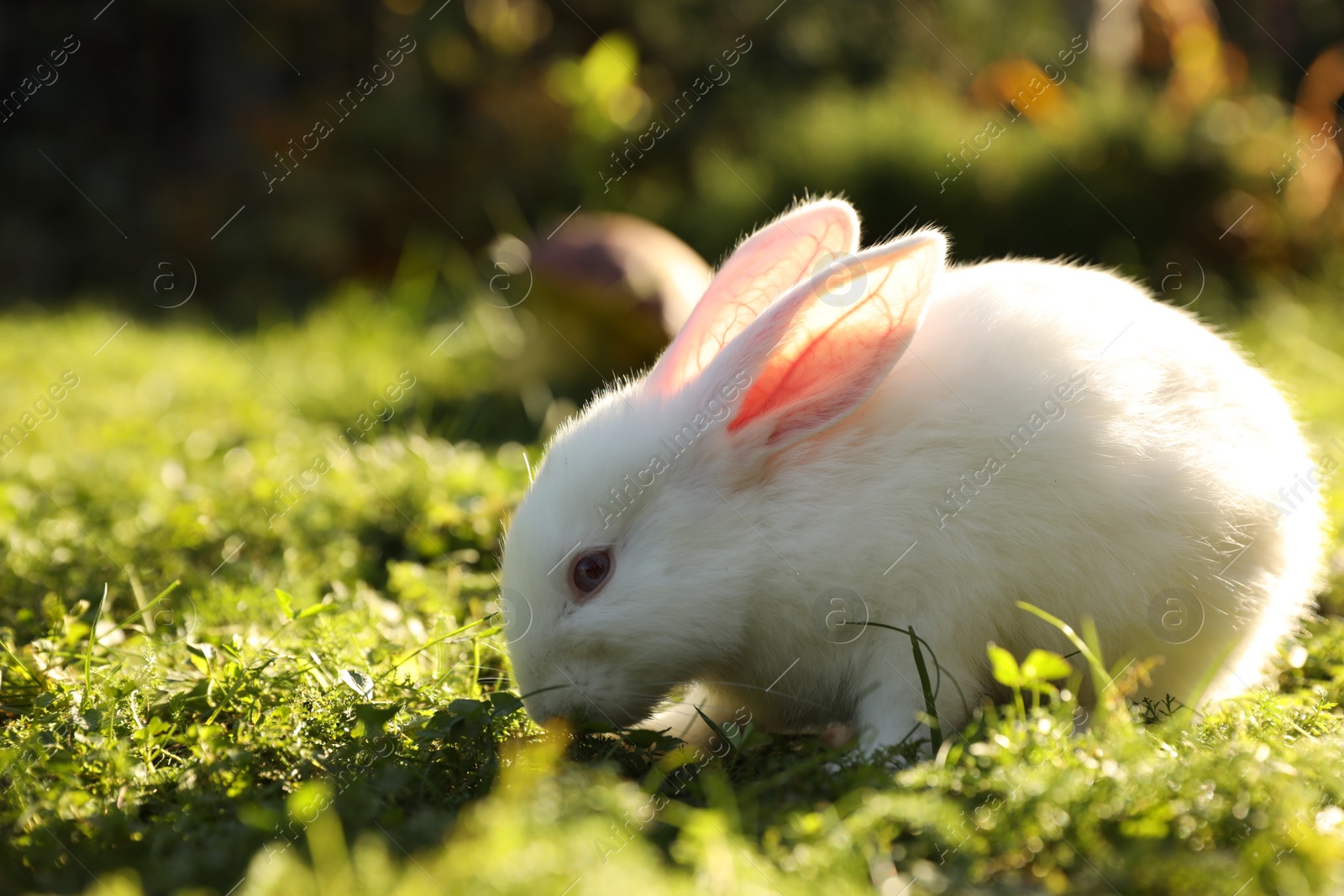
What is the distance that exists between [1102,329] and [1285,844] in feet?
3.79

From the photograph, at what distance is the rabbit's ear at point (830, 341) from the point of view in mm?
2309

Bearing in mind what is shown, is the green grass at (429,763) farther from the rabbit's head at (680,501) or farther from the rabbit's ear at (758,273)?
the rabbit's ear at (758,273)

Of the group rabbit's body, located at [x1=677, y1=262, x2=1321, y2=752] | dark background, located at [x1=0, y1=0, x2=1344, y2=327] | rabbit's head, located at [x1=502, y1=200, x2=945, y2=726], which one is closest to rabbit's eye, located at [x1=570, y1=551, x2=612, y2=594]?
rabbit's head, located at [x1=502, y1=200, x2=945, y2=726]

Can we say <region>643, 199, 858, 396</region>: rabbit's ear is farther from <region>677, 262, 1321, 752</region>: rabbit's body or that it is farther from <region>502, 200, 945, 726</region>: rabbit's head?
<region>677, 262, 1321, 752</region>: rabbit's body

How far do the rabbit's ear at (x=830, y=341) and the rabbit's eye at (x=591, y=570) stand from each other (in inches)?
15.2

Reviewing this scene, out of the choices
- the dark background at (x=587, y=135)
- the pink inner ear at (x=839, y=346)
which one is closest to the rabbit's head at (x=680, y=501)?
the pink inner ear at (x=839, y=346)

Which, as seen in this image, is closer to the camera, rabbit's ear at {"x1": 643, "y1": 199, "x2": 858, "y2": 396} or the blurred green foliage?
the blurred green foliage

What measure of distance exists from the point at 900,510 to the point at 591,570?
2.16ft

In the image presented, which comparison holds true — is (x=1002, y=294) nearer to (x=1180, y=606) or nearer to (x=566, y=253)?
(x=1180, y=606)

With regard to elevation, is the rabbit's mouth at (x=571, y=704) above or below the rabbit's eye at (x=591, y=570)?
below

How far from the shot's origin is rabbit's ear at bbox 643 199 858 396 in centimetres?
271

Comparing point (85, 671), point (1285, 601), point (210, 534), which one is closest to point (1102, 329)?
point (1285, 601)

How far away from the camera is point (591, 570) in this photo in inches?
97.1

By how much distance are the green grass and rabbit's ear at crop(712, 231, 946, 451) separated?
536 millimetres
